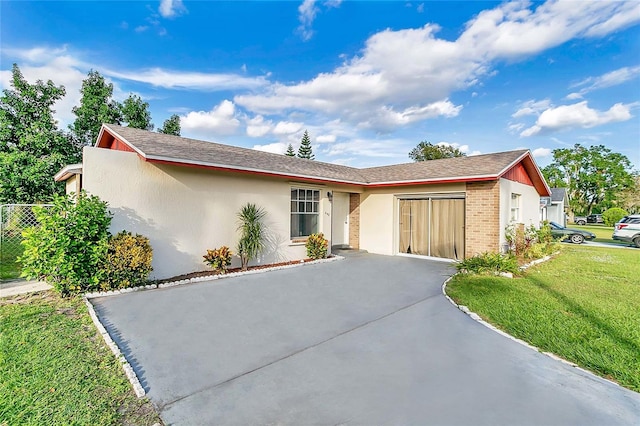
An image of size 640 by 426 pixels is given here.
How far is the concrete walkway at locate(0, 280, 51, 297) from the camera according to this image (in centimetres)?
644

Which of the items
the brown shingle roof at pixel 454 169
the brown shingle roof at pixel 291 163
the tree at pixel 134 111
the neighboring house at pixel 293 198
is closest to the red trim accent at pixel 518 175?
the neighboring house at pixel 293 198

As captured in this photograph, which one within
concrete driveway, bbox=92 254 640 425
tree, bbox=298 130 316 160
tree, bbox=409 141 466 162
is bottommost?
concrete driveway, bbox=92 254 640 425

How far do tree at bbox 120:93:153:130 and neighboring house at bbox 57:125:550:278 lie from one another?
9.41 metres

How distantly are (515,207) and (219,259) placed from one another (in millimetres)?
12032

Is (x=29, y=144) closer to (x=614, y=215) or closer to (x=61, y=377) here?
(x=61, y=377)

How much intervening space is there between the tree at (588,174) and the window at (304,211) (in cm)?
5439

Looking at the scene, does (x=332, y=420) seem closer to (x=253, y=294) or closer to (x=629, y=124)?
(x=253, y=294)

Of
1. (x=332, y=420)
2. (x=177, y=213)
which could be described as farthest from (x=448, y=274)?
(x=177, y=213)

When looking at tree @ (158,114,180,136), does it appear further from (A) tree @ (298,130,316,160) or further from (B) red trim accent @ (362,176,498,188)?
(A) tree @ (298,130,316,160)

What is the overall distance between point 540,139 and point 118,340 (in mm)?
35897

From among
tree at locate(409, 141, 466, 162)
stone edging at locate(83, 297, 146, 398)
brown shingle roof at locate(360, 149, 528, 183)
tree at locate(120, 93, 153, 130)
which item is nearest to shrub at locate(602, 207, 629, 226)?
tree at locate(409, 141, 466, 162)

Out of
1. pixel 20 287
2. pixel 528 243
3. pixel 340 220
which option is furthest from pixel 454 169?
pixel 20 287

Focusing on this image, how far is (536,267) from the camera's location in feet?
32.3

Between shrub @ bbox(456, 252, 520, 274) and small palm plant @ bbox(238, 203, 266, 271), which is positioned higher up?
small palm plant @ bbox(238, 203, 266, 271)
